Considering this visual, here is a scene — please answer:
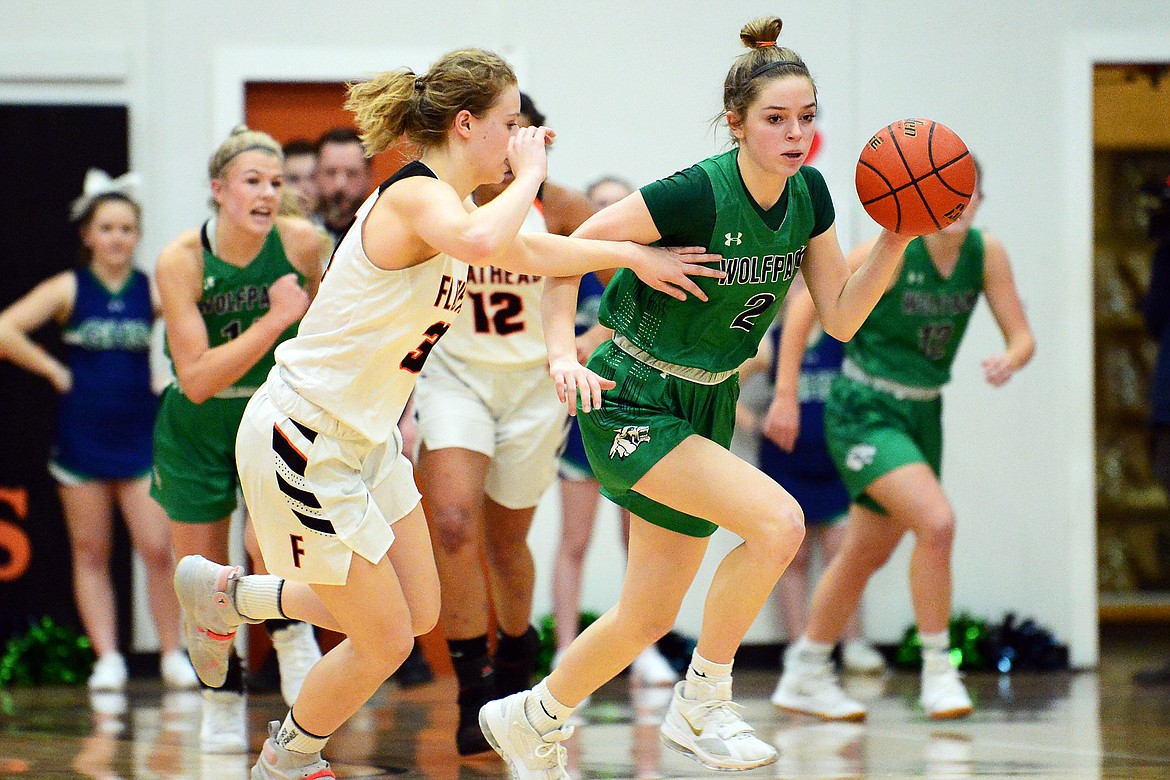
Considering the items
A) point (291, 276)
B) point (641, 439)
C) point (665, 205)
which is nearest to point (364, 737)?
point (291, 276)

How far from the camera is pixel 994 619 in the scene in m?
6.84

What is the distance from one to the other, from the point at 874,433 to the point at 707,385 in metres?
1.70

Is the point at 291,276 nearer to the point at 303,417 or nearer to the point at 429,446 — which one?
the point at 429,446

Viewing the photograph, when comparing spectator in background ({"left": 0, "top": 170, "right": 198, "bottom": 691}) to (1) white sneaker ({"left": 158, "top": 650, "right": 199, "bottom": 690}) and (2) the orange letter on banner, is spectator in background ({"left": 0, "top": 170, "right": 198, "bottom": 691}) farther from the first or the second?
(2) the orange letter on banner

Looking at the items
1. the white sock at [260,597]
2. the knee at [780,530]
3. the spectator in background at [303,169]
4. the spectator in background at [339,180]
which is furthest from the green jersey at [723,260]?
the spectator in background at [303,169]

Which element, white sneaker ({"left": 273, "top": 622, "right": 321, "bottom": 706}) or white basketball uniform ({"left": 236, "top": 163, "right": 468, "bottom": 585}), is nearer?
white basketball uniform ({"left": 236, "top": 163, "right": 468, "bottom": 585})

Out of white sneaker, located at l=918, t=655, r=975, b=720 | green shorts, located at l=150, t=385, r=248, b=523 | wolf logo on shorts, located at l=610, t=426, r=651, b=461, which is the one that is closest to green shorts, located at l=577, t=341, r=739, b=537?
wolf logo on shorts, located at l=610, t=426, r=651, b=461

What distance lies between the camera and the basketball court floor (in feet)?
13.4

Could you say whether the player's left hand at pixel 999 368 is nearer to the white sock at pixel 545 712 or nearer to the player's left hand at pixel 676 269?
the player's left hand at pixel 676 269

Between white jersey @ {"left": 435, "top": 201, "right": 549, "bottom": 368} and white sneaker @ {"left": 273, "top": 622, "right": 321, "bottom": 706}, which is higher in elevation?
white jersey @ {"left": 435, "top": 201, "right": 549, "bottom": 368}

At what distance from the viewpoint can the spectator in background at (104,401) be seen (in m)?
6.16

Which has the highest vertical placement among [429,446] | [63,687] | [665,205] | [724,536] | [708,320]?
[665,205]

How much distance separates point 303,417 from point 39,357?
328 cm

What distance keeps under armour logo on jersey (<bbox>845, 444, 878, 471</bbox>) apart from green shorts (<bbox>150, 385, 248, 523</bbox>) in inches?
81.9
